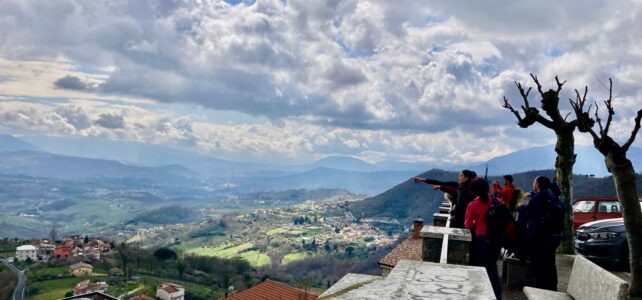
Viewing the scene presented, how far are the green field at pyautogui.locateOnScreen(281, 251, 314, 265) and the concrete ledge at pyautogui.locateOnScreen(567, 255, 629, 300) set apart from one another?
174 meters

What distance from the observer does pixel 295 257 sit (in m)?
188

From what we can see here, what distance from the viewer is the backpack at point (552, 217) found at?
7.79 m

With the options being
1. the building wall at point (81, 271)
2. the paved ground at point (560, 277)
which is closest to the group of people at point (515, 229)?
the paved ground at point (560, 277)

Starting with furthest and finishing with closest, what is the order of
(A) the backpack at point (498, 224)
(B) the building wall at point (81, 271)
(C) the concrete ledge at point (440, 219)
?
(B) the building wall at point (81, 271) → (C) the concrete ledge at point (440, 219) → (A) the backpack at point (498, 224)

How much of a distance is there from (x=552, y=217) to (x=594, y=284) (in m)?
2.72

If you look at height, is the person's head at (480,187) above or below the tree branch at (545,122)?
below

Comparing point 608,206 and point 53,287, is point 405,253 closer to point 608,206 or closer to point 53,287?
point 608,206

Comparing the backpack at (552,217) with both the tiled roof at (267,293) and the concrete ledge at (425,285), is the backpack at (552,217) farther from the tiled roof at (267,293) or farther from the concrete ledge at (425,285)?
the tiled roof at (267,293)

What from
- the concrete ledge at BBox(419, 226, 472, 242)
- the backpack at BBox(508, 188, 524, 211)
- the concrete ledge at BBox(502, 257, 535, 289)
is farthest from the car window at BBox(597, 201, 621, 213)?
the concrete ledge at BBox(419, 226, 472, 242)

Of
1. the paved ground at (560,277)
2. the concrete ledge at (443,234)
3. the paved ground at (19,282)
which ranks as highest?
the concrete ledge at (443,234)

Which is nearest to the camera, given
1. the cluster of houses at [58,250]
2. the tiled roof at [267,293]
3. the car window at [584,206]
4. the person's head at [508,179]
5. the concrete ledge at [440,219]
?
the concrete ledge at [440,219]

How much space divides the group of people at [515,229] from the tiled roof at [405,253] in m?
8.78

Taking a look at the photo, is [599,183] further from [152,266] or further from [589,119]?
[589,119]

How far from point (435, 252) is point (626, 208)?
14.5ft
